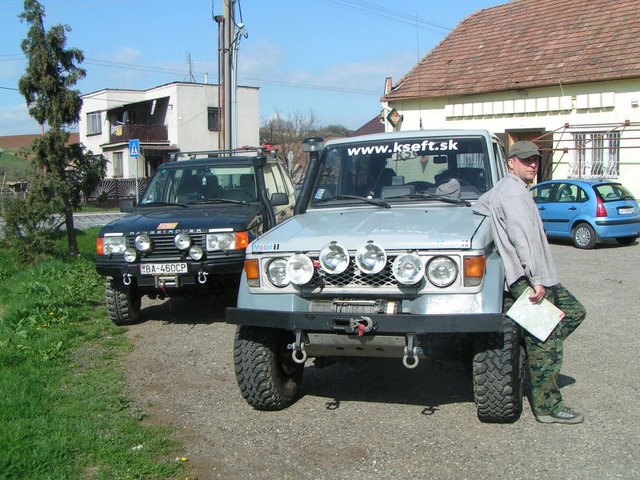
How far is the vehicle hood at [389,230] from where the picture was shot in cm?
455

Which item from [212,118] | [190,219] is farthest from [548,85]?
[212,118]

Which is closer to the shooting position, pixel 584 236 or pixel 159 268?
pixel 159 268

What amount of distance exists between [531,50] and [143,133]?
31091mm

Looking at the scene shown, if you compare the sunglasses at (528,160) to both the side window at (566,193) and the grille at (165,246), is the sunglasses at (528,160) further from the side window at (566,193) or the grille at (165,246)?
the side window at (566,193)

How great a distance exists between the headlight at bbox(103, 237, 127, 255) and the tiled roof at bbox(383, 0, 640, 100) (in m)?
15.0

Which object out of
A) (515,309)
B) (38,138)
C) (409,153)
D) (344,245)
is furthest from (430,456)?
(38,138)

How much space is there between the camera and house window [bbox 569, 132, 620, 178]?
1906 centimetres

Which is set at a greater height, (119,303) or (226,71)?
(226,71)

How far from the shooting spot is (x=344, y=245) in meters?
4.65

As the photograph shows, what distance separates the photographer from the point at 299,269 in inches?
184

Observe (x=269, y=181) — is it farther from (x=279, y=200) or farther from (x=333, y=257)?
(x=333, y=257)

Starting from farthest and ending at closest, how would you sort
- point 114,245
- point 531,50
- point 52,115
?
1. point 531,50
2. point 52,115
3. point 114,245

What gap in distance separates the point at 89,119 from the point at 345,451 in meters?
55.1

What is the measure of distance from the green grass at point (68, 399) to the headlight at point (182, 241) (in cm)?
114
